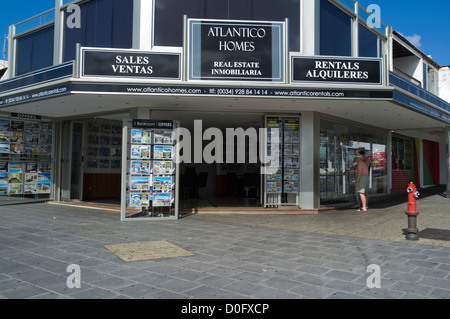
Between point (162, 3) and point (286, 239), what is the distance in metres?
7.24

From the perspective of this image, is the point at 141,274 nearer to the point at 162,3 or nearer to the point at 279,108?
the point at 279,108

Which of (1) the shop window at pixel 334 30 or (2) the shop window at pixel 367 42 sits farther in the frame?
(2) the shop window at pixel 367 42

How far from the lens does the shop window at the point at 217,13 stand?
31.8 feet

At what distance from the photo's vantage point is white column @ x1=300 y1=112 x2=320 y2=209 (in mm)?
10414

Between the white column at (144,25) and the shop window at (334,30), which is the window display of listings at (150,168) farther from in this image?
the shop window at (334,30)

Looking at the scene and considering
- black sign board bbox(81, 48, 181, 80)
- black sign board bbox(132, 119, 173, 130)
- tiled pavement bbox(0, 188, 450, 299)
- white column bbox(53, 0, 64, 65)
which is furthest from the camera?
white column bbox(53, 0, 64, 65)

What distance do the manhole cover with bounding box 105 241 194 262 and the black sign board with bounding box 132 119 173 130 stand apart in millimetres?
3458

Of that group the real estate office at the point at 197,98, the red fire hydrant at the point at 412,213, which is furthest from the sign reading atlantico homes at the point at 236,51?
the red fire hydrant at the point at 412,213

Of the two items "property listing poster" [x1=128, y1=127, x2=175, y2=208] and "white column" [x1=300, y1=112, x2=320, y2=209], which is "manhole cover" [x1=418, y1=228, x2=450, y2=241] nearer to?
"white column" [x1=300, y1=112, x2=320, y2=209]

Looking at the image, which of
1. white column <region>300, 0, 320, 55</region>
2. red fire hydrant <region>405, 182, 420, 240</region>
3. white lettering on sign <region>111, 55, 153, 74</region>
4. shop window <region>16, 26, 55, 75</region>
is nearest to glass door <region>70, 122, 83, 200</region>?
shop window <region>16, 26, 55, 75</region>

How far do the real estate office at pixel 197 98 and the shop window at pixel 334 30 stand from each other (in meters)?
0.06
